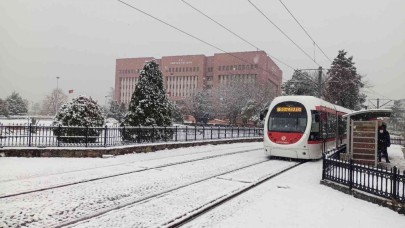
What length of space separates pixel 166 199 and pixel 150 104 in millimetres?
13145

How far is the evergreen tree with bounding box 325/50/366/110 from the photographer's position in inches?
1949

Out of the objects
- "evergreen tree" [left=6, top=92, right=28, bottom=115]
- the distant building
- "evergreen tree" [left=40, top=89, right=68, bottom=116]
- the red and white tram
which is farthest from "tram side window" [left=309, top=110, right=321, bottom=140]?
"evergreen tree" [left=40, top=89, right=68, bottom=116]

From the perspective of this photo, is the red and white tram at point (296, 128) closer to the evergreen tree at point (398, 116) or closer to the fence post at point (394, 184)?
the fence post at point (394, 184)

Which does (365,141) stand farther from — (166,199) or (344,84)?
(344,84)

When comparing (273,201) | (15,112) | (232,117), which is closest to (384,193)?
(273,201)

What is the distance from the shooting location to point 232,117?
62750mm

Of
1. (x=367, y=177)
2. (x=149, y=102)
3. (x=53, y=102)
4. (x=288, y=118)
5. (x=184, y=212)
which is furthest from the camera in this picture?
(x=53, y=102)

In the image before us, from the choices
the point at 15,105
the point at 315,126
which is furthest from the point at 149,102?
the point at 15,105

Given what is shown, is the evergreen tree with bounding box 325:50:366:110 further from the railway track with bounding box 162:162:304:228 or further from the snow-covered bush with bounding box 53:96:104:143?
the railway track with bounding box 162:162:304:228

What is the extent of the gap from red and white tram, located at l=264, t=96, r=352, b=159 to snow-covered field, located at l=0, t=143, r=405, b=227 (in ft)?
10.6

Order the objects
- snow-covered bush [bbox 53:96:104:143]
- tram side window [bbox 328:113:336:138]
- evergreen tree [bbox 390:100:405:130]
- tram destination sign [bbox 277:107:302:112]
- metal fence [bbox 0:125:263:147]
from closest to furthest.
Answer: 1. metal fence [bbox 0:125:263:147]
2. snow-covered bush [bbox 53:96:104:143]
3. tram destination sign [bbox 277:107:302:112]
4. tram side window [bbox 328:113:336:138]
5. evergreen tree [bbox 390:100:405:130]

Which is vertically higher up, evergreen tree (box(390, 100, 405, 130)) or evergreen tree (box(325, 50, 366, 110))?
evergreen tree (box(325, 50, 366, 110))

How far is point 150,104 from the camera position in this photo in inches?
808

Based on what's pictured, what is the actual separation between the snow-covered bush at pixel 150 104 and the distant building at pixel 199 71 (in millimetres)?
80499
